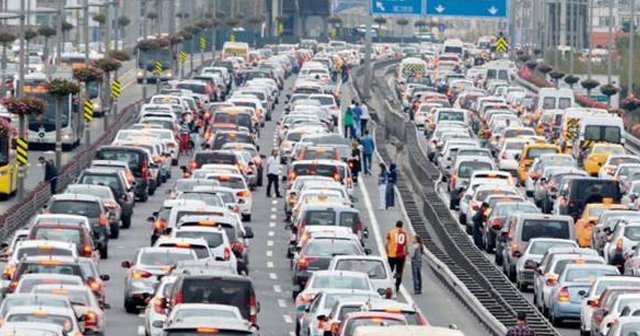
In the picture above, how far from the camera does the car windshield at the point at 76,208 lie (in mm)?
55469

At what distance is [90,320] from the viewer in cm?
3838

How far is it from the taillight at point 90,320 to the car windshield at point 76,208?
16834 millimetres

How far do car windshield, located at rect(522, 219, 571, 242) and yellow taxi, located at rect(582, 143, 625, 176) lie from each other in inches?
831

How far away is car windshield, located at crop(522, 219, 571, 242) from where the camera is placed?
5322 cm

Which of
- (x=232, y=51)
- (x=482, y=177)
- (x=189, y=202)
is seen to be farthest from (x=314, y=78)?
(x=189, y=202)

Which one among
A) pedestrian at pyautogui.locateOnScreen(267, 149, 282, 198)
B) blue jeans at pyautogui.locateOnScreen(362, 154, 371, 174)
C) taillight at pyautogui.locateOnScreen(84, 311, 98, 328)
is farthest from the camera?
blue jeans at pyautogui.locateOnScreen(362, 154, 371, 174)

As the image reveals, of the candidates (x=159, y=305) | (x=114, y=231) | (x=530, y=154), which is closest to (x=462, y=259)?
(x=114, y=231)

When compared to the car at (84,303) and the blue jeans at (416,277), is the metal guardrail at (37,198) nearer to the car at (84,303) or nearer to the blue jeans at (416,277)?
the blue jeans at (416,277)

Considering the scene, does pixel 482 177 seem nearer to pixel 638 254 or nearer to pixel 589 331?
pixel 638 254

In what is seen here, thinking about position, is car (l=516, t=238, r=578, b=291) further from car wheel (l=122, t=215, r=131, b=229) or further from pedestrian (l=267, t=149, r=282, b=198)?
pedestrian (l=267, t=149, r=282, b=198)

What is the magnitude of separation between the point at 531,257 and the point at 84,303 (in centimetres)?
1382

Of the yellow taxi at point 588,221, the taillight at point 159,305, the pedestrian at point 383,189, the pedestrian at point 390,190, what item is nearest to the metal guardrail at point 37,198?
the pedestrian at point 383,189

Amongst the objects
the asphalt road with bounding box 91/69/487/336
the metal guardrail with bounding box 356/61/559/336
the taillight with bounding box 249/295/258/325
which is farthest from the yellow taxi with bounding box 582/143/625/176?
the taillight with bounding box 249/295/258/325

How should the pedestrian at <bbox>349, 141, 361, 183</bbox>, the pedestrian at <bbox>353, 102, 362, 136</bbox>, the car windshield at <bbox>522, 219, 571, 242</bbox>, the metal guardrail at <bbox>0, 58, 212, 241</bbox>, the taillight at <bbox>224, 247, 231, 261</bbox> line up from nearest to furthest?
the taillight at <bbox>224, 247, 231, 261</bbox>, the car windshield at <bbox>522, 219, 571, 242</bbox>, the metal guardrail at <bbox>0, 58, 212, 241</bbox>, the pedestrian at <bbox>349, 141, 361, 183</bbox>, the pedestrian at <bbox>353, 102, 362, 136</bbox>
